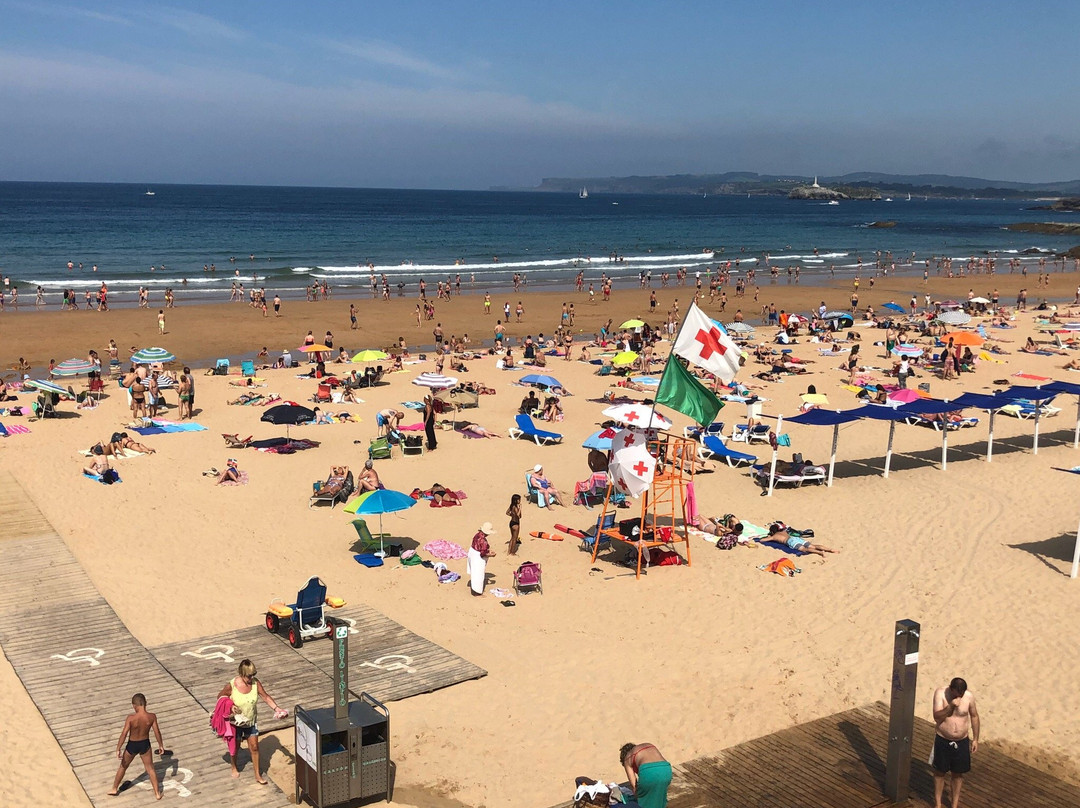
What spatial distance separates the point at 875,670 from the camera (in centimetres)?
1139

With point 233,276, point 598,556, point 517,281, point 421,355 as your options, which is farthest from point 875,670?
point 233,276

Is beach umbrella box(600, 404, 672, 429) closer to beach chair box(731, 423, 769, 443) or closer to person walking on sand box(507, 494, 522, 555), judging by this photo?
person walking on sand box(507, 494, 522, 555)

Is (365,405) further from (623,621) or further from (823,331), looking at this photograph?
(823,331)

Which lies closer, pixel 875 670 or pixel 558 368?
pixel 875 670

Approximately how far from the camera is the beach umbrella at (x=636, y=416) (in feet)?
49.2

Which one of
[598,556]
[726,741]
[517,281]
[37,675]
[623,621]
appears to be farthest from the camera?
[517,281]

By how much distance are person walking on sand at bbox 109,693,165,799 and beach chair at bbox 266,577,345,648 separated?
3.10m

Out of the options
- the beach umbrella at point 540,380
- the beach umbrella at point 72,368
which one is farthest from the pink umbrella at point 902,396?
the beach umbrella at point 72,368

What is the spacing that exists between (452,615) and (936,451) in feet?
41.7

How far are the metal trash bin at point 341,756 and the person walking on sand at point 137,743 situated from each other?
1.24 meters

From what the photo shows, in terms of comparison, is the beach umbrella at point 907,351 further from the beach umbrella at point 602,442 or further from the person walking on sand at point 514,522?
the person walking on sand at point 514,522

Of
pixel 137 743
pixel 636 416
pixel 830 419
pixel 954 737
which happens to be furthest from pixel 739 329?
pixel 137 743

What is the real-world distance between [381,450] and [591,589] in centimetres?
776

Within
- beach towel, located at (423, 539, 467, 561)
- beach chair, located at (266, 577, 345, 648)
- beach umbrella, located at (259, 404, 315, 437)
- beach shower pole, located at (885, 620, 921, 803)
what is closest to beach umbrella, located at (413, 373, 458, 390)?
beach umbrella, located at (259, 404, 315, 437)
